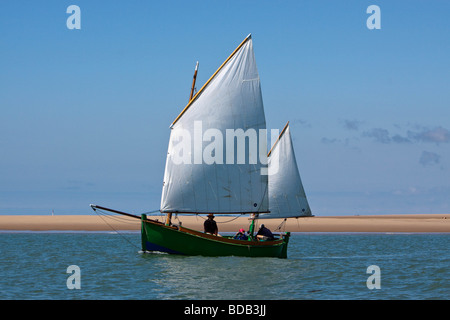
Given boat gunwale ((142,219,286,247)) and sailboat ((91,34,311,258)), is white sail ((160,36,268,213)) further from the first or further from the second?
boat gunwale ((142,219,286,247))

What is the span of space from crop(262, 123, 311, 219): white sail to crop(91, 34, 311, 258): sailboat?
6857 mm

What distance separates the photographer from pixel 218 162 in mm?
38500

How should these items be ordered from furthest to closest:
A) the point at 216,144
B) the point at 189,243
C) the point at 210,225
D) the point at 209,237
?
1. the point at 210,225
2. the point at 216,144
3. the point at 189,243
4. the point at 209,237

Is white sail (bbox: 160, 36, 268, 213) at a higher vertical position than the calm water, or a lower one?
higher

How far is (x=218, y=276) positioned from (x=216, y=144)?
10310 millimetres

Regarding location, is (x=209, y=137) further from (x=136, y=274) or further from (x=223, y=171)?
(x=136, y=274)

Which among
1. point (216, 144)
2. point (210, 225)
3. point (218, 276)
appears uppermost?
point (216, 144)

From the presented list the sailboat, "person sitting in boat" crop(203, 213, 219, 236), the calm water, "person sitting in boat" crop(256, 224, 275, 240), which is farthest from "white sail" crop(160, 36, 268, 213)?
the calm water

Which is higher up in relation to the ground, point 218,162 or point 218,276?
point 218,162

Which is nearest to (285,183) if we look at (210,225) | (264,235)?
(264,235)

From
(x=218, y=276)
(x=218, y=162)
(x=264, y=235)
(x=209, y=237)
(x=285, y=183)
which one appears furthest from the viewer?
(x=285, y=183)

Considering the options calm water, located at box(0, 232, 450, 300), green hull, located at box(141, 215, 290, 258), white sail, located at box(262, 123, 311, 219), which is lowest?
calm water, located at box(0, 232, 450, 300)

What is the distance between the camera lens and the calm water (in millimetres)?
25891

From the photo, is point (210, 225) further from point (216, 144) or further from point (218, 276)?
point (218, 276)
